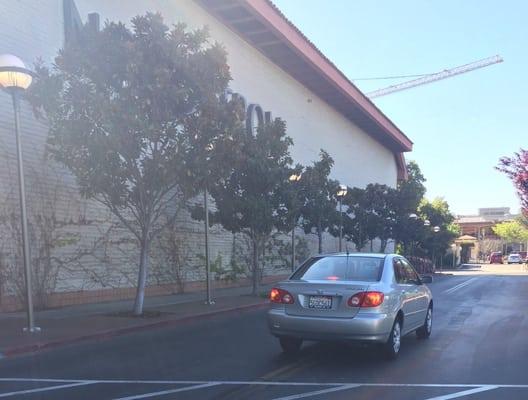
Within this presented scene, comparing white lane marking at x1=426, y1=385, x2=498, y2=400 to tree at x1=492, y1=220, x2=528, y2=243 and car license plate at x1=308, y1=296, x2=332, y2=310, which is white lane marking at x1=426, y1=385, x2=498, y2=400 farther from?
tree at x1=492, y1=220, x2=528, y2=243

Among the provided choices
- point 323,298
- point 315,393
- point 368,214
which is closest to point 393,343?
point 323,298

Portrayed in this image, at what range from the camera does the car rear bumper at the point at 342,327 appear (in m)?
7.66

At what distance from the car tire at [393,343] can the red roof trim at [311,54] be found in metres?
16.0

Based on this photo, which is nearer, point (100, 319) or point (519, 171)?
point (100, 319)

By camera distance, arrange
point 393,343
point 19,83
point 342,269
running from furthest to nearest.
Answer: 1. point 19,83
2. point 342,269
3. point 393,343

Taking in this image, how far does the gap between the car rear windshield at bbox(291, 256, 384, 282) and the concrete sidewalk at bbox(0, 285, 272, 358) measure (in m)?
3.98

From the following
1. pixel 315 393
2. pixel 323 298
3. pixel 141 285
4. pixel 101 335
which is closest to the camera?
pixel 315 393

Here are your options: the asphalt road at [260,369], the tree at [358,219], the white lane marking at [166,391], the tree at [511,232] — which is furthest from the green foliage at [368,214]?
the tree at [511,232]

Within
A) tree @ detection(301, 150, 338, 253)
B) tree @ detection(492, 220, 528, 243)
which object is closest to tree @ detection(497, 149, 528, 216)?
tree @ detection(301, 150, 338, 253)

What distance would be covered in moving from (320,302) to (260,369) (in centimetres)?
117

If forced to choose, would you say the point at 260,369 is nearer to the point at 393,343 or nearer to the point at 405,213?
the point at 393,343

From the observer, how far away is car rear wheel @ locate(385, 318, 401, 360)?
320 inches

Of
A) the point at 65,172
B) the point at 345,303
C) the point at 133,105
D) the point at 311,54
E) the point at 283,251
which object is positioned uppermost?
the point at 311,54

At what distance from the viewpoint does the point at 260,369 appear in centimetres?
768
